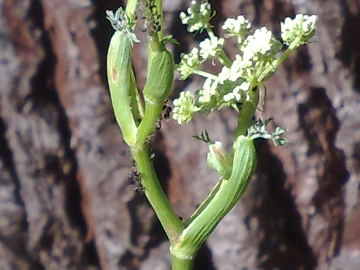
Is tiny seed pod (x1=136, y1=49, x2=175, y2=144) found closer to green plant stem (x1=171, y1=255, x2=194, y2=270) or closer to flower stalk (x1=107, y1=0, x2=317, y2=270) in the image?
flower stalk (x1=107, y1=0, x2=317, y2=270)

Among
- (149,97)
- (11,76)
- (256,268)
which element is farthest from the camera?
(256,268)

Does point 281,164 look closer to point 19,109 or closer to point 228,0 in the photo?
point 228,0

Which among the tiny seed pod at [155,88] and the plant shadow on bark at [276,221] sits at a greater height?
the tiny seed pod at [155,88]

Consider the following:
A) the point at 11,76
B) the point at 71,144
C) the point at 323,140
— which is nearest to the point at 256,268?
the point at 323,140

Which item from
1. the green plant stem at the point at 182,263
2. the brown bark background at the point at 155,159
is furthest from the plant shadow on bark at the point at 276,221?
the green plant stem at the point at 182,263

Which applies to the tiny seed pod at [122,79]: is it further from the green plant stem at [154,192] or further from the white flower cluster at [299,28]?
the white flower cluster at [299,28]

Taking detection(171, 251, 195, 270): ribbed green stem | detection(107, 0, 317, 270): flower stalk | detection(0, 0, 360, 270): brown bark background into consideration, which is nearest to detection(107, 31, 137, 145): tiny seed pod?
detection(107, 0, 317, 270): flower stalk
